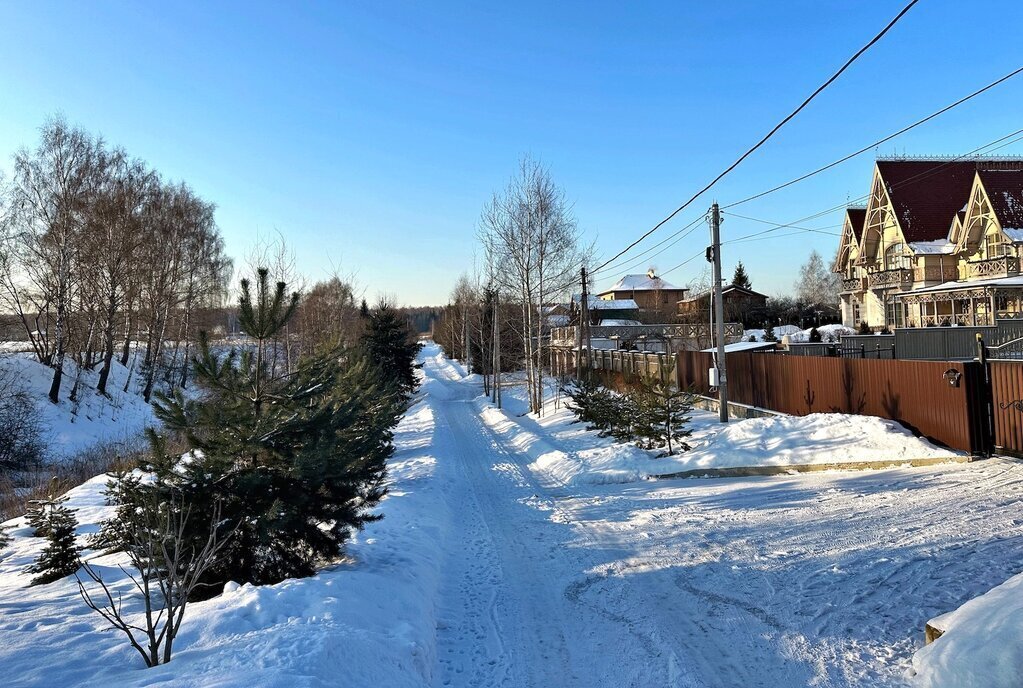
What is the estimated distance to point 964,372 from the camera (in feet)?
34.9

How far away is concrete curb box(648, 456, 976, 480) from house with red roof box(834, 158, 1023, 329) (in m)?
22.3

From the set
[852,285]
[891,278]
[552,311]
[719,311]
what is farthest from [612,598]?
[852,285]

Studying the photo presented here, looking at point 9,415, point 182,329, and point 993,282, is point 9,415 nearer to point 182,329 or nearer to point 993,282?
point 182,329

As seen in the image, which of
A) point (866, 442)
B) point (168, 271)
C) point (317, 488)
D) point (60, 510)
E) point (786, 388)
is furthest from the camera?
point (168, 271)

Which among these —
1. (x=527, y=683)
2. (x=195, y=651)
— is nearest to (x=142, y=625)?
(x=195, y=651)

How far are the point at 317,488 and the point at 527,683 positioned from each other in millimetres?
3113

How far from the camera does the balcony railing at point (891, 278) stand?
40.3m

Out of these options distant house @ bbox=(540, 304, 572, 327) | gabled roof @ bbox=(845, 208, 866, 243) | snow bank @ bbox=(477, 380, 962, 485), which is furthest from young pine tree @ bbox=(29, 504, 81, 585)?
gabled roof @ bbox=(845, 208, 866, 243)

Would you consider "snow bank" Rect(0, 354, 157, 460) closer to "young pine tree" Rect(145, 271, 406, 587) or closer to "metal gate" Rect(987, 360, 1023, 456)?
"young pine tree" Rect(145, 271, 406, 587)

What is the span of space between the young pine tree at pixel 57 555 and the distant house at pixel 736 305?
173 feet

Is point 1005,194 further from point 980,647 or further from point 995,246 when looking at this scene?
point 980,647

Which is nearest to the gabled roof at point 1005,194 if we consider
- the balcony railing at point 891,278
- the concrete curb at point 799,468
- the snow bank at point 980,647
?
the balcony railing at point 891,278

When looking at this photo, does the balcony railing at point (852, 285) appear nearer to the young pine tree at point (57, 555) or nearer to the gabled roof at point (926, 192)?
the gabled roof at point (926, 192)

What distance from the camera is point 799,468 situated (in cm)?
1131
